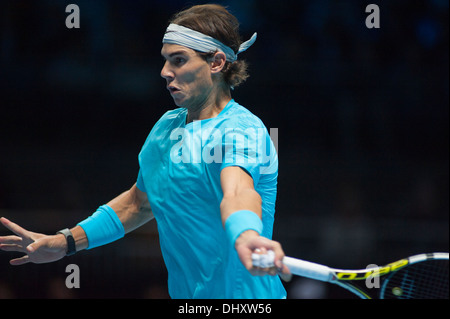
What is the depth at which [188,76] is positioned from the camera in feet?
8.89

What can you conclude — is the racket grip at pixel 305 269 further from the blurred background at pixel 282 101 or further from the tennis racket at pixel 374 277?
the blurred background at pixel 282 101

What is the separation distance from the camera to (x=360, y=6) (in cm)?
680

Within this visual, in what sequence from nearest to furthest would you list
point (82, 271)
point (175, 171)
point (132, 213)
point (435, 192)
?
point (175, 171), point (132, 213), point (82, 271), point (435, 192)

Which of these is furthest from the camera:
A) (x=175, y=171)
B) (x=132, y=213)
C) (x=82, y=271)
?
(x=82, y=271)

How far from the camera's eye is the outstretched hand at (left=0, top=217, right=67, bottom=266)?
2830mm

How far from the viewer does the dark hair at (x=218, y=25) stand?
2.74 meters

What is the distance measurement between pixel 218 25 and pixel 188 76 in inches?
10.6

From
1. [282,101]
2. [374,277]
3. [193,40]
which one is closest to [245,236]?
[374,277]

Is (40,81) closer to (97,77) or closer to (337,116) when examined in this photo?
(97,77)

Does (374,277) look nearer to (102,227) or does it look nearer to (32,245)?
(102,227)
